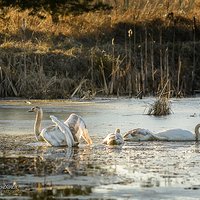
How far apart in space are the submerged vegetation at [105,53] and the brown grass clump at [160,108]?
128 inches

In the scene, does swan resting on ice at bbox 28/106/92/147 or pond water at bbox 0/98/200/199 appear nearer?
pond water at bbox 0/98/200/199

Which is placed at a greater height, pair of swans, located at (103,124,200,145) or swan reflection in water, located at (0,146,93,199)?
swan reflection in water, located at (0,146,93,199)

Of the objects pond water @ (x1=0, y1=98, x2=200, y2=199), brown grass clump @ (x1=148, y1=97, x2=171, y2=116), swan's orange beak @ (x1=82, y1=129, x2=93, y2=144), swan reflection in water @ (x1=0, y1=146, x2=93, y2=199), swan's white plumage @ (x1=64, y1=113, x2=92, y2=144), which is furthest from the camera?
brown grass clump @ (x1=148, y1=97, x2=171, y2=116)

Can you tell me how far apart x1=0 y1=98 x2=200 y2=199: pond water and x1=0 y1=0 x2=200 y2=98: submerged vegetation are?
30.1 ft

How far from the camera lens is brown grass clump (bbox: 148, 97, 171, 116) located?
21766 millimetres

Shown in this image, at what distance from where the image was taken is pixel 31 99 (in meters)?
28.3

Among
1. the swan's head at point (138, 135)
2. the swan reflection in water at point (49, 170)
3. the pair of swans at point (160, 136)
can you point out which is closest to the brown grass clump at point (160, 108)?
the pair of swans at point (160, 136)

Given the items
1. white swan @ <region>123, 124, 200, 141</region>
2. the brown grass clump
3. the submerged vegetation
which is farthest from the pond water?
the submerged vegetation

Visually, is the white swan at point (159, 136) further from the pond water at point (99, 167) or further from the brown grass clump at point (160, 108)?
the brown grass clump at point (160, 108)

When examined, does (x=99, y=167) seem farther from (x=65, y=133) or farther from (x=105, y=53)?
(x=105, y=53)

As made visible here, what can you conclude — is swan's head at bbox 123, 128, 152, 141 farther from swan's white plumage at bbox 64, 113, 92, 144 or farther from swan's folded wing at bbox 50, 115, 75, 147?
swan's folded wing at bbox 50, 115, 75, 147

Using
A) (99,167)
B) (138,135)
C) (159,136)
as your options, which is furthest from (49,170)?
(159,136)

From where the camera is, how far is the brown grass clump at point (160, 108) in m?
21.8

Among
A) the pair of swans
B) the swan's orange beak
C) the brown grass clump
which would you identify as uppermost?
the swan's orange beak
